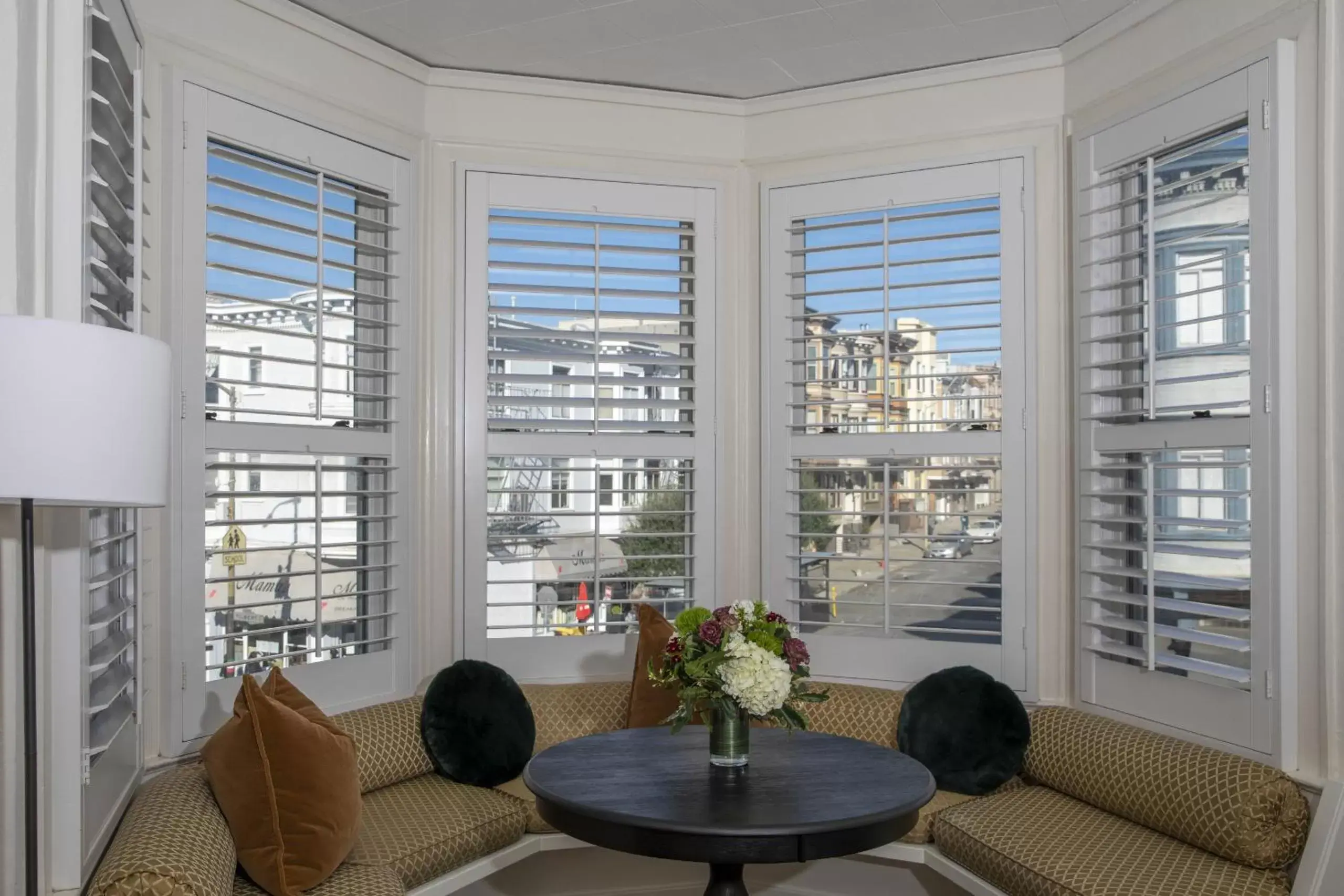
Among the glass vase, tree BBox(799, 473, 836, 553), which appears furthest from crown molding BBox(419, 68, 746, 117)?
the glass vase

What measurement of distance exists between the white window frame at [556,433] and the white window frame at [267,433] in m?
0.19

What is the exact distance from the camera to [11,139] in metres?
1.97

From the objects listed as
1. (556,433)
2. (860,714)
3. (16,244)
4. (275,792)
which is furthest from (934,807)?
(16,244)

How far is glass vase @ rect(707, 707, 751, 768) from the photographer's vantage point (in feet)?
8.91

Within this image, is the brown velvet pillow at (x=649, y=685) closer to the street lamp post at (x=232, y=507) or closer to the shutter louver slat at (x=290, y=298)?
the shutter louver slat at (x=290, y=298)

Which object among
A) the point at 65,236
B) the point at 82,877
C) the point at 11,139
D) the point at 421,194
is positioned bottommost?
the point at 82,877

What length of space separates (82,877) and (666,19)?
2.67 meters

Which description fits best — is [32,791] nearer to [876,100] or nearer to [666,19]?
[666,19]

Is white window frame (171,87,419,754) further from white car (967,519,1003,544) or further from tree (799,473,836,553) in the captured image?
white car (967,519,1003,544)

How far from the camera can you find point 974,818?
10.2 feet

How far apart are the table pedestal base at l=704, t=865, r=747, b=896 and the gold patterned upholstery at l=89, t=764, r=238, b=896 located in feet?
3.56

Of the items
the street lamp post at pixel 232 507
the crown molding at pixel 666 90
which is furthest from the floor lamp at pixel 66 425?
the crown molding at pixel 666 90

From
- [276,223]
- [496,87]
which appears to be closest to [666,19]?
[496,87]

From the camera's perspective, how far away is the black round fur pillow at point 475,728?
3.35m
